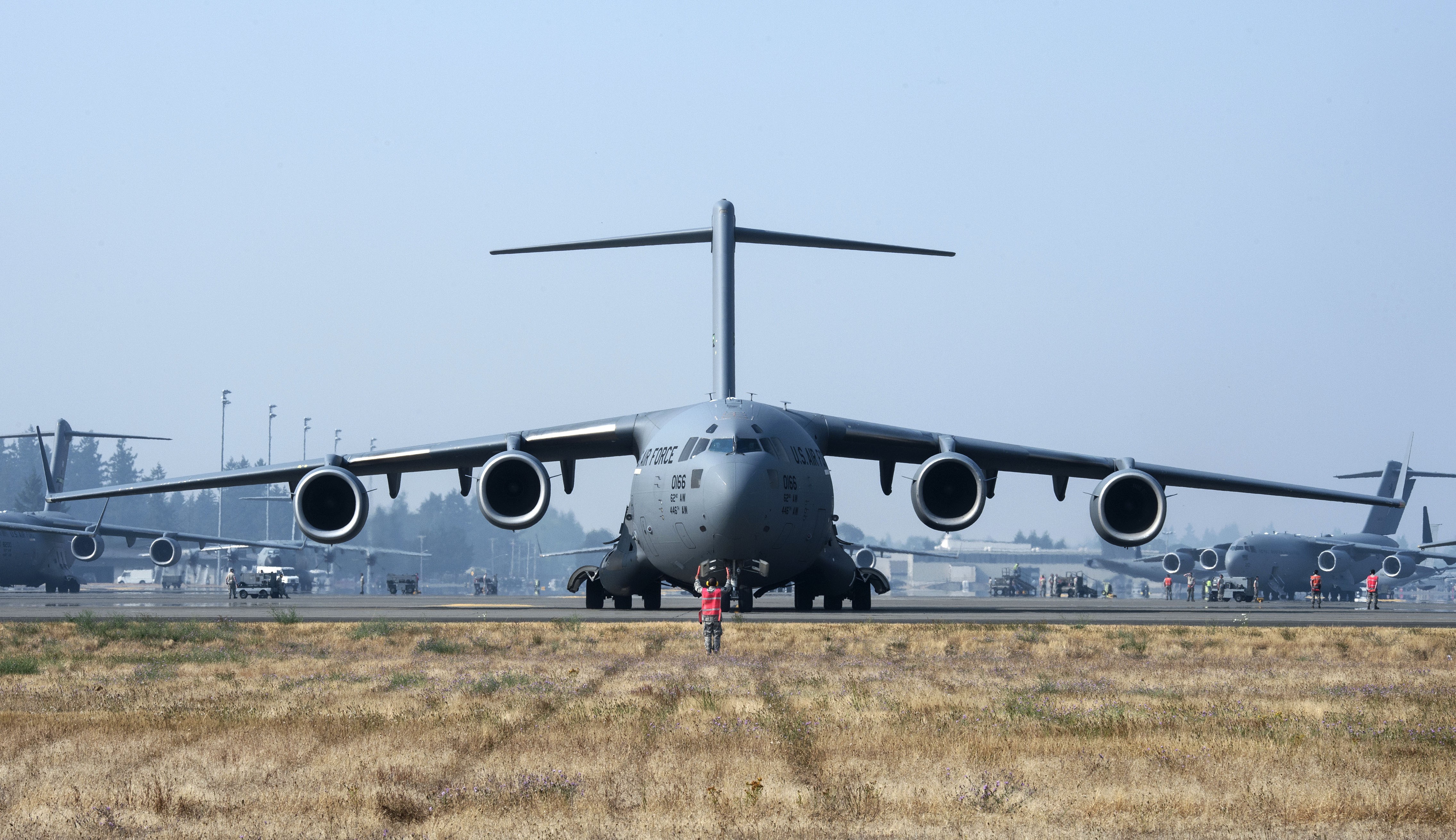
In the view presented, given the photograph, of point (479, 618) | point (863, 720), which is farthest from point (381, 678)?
point (479, 618)

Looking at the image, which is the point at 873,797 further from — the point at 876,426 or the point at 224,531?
the point at 224,531

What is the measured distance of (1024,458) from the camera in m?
27.4

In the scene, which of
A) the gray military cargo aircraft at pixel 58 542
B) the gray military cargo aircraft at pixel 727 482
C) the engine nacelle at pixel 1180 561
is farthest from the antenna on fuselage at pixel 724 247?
the engine nacelle at pixel 1180 561

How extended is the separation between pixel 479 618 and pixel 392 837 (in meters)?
17.8

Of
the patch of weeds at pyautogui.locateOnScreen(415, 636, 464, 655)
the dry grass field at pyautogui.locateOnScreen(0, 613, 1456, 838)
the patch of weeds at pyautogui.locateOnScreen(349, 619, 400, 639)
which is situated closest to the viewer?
the dry grass field at pyautogui.locateOnScreen(0, 613, 1456, 838)

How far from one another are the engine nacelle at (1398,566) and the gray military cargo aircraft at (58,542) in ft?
161

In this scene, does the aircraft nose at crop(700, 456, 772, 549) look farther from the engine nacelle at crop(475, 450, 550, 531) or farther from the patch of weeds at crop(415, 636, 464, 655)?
the patch of weeds at crop(415, 636, 464, 655)

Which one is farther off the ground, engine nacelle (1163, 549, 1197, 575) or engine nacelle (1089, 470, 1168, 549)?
engine nacelle (1089, 470, 1168, 549)

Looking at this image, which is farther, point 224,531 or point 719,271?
point 224,531

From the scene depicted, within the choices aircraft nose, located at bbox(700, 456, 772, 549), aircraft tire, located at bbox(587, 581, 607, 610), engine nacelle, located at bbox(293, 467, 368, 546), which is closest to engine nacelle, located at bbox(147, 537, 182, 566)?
aircraft tire, located at bbox(587, 581, 607, 610)

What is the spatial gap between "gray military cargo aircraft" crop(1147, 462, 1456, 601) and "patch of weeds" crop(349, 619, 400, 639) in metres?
42.0

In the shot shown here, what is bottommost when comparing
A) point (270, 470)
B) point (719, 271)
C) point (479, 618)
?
point (479, 618)

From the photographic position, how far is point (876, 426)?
27.4 meters

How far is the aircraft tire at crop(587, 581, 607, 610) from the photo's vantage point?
28516 millimetres
